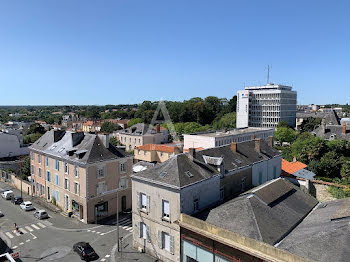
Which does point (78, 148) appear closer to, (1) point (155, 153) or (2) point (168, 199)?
(2) point (168, 199)

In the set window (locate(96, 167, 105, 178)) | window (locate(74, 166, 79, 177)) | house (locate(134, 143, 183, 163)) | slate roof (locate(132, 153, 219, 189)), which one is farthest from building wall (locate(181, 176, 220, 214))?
house (locate(134, 143, 183, 163))

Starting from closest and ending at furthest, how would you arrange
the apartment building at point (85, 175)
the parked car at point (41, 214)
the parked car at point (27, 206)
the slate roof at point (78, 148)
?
the apartment building at point (85, 175), the slate roof at point (78, 148), the parked car at point (41, 214), the parked car at point (27, 206)

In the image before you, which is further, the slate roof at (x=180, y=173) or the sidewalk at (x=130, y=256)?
the sidewalk at (x=130, y=256)

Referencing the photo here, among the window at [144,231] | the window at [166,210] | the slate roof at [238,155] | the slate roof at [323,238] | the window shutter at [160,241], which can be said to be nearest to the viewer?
the slate roof at [323,238]

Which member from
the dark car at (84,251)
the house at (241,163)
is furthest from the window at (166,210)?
the dark car at (84,251)

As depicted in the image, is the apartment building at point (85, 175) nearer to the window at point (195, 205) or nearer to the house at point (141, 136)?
the window at point (195, 205)

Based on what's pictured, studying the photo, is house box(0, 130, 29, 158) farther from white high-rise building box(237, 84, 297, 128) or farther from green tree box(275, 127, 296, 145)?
white high-rise building box(237, 84, 297, 128)
